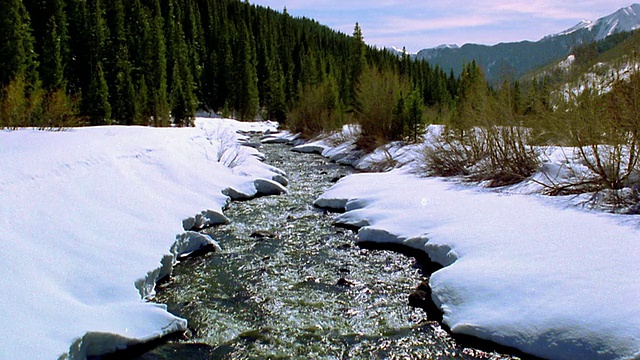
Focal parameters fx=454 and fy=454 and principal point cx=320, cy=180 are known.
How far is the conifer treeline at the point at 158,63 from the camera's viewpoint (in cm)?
3381

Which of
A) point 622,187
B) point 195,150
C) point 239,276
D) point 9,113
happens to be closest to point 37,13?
point 9,113

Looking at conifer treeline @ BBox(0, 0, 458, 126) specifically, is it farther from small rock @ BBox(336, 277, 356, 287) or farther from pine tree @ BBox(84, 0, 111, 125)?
small rock @ BBox(336, 277, 356, 287)

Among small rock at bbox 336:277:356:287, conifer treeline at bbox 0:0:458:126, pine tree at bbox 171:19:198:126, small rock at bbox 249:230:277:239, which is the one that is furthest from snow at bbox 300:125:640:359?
pine tree at bbox 171:19:198:126

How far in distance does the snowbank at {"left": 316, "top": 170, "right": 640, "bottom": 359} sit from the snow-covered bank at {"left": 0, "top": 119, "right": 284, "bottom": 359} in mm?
3988

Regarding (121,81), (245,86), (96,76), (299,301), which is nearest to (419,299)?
(299,301)

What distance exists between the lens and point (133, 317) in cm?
573

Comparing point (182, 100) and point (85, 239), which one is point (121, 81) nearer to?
point (182, 100)

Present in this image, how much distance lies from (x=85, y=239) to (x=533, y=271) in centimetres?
679

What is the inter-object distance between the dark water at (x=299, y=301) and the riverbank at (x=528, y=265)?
471 millimetres

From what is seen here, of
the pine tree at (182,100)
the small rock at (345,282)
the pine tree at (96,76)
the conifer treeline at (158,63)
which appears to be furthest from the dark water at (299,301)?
the pine tree at (182,100)

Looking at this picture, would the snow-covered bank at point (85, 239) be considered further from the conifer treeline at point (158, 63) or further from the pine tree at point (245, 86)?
the pine tree at point (245, 86)

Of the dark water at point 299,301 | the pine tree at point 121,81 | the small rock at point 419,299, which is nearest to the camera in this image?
the dark water at point 299,301

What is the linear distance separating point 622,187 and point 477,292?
5329 millimetres

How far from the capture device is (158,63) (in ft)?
166
